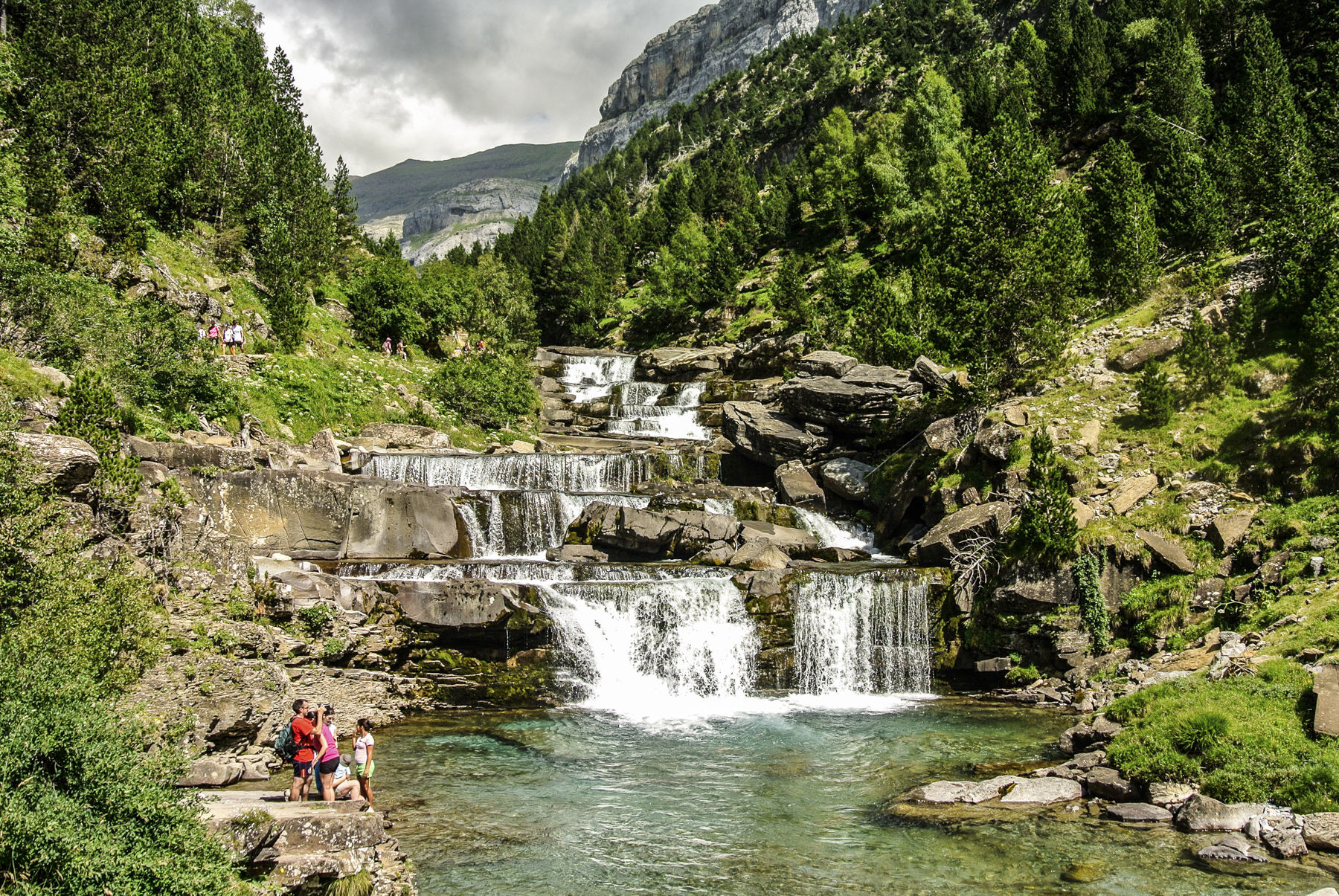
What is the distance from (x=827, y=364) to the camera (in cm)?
4359

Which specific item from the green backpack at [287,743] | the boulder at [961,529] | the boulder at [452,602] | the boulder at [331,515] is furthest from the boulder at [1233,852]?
the boulder at [331,515]

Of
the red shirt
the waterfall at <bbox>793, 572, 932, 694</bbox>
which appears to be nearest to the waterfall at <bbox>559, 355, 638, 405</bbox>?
the waterfall at <bbox>793, 572, 932, 694</bbox>

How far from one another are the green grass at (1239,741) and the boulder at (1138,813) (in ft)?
2.56

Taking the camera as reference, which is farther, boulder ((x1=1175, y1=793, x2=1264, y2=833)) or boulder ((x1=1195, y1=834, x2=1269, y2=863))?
boulder ((x1=1175, y1=793, x2=1264, y2=833))

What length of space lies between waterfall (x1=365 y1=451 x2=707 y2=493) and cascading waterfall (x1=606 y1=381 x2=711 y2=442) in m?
10.5

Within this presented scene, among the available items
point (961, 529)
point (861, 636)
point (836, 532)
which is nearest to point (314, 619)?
point (861, 636)

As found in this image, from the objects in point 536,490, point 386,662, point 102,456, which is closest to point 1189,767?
point 386,662

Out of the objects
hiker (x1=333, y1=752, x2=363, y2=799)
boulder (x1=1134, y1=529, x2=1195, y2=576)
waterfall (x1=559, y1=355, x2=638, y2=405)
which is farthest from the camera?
waterfall (x1=559, y1=355, x2=638, y2=405)

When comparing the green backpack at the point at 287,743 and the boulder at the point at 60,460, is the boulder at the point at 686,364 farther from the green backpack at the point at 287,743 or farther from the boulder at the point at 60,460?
the green backpack at the point at 287,743

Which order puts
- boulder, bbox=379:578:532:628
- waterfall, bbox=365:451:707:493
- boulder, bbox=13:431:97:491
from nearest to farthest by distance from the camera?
1. boulder, bbox=13:431:97:491
2. boulder, bbox=379:578:532:628
3. waterfall, bbox=365:451:707:493

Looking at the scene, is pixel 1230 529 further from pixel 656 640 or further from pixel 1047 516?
pixel 656 640

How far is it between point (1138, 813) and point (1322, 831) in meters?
2.64

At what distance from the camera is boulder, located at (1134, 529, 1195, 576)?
23016mm

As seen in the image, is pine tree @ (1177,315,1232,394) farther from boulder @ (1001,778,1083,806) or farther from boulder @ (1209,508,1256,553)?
boulder @ (1001,778,1083,806)
